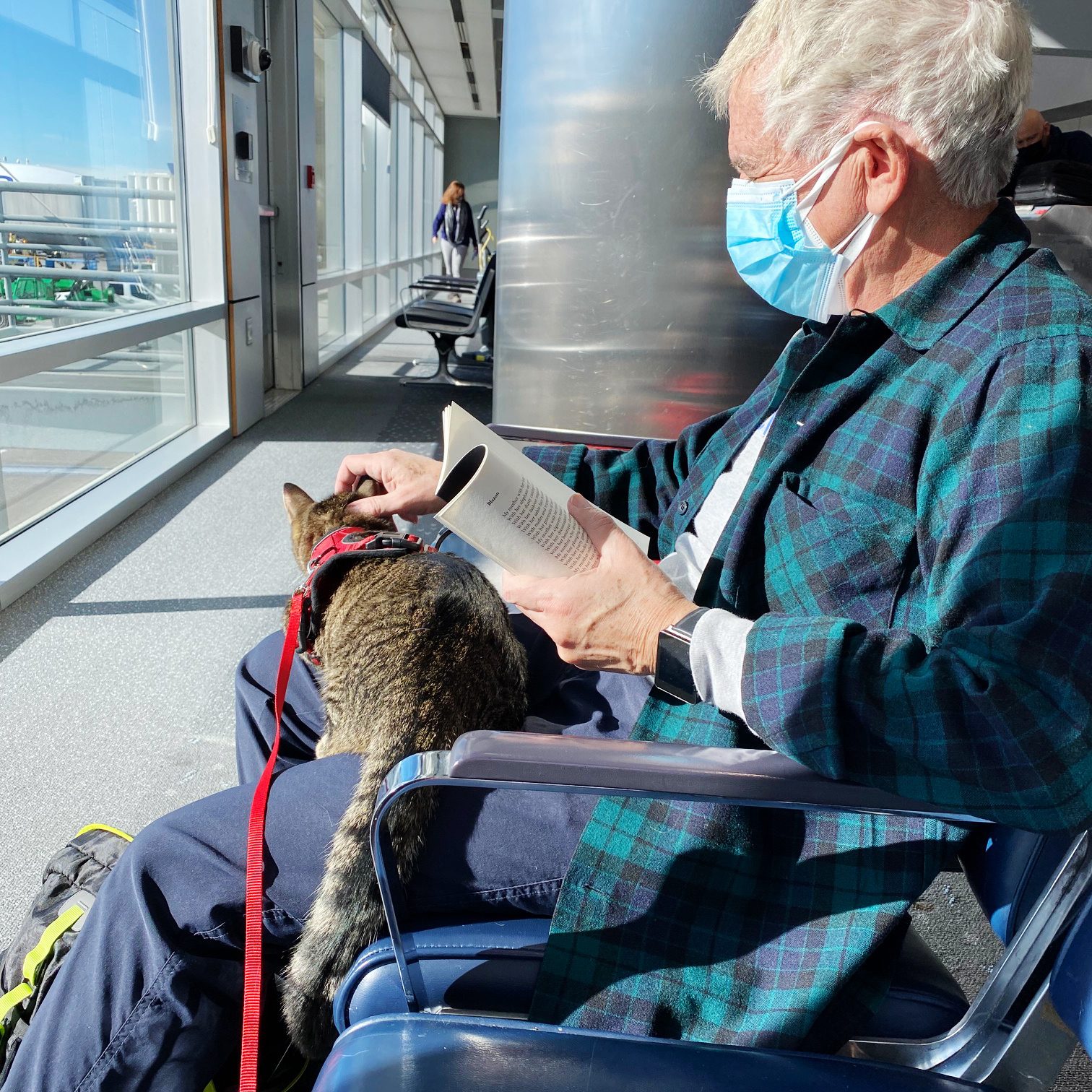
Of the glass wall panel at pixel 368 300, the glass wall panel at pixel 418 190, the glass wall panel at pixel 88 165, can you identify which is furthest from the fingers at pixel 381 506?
Answer: the glass wall panel at pixel 418 190

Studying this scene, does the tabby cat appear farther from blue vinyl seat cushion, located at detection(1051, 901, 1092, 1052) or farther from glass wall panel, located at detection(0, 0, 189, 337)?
glass wall panel, located at detection(0, 0, 189, 337)

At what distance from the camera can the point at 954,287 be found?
97 cm

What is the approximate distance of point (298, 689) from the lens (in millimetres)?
1521

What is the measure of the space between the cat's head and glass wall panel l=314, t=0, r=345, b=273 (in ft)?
19.1

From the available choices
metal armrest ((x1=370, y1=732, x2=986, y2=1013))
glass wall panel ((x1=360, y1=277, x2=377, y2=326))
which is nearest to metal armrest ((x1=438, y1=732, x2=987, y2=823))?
metal armrest ((x1=370, y1=732, x2=986, y2=1013))

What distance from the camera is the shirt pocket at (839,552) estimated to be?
0.91 metres

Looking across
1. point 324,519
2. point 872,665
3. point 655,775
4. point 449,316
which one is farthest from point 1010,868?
point 449,316

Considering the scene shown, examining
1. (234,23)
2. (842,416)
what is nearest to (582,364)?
(842,416)

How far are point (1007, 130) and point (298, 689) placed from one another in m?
1.32

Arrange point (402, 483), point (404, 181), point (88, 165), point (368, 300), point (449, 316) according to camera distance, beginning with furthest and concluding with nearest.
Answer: point (404, 181) → point (368, 300) → point (449, 316) → point (88, 165) → point (402, 483)

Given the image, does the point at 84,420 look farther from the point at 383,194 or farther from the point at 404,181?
the point at 404,181

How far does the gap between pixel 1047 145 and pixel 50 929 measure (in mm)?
2373

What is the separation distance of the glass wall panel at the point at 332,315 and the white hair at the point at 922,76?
733 centimetres

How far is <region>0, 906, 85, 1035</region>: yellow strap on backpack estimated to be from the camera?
1.14 metres
